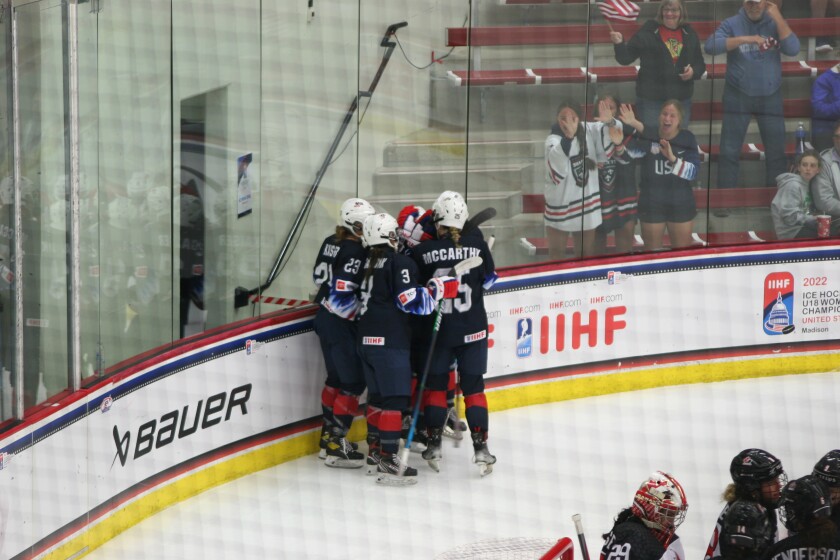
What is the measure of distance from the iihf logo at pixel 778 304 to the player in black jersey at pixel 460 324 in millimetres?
2014

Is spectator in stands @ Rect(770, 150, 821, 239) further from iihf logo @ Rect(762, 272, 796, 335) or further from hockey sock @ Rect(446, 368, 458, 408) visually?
hockey sock @ Rect(446, 368, 458, 408)

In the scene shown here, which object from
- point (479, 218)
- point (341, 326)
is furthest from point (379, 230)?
point (479, 218)

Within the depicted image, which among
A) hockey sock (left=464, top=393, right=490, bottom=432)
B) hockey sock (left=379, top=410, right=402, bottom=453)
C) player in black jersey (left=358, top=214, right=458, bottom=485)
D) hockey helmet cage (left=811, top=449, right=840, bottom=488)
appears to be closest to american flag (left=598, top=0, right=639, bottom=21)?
player in black jersey (left=358, top=214, right=458, bottom=485)

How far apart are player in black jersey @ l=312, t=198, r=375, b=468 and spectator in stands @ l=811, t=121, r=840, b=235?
2822mm

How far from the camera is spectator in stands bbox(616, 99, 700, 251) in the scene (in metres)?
7.45

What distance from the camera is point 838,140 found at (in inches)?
303

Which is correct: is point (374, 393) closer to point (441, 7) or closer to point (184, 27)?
point (184, 27)

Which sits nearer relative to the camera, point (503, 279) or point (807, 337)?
point (503, 279)

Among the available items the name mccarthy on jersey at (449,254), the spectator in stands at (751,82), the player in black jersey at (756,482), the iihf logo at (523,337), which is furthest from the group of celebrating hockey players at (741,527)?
the spectator in stands at (751,82)

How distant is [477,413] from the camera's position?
240 inches

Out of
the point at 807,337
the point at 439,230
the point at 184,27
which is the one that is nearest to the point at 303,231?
the point at 439,230

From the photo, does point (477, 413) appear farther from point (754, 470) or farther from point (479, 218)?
point (754, 470)

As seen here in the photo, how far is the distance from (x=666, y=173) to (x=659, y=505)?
4073mm

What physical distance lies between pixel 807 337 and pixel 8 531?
4458 millimetres
